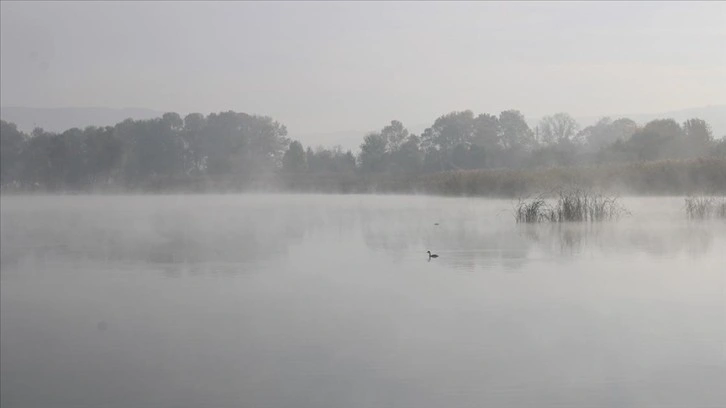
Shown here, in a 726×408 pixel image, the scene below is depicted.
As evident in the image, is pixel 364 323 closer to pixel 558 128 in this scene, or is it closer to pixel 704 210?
pixel 704 210

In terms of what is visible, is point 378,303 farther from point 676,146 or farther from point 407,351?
point 676,146

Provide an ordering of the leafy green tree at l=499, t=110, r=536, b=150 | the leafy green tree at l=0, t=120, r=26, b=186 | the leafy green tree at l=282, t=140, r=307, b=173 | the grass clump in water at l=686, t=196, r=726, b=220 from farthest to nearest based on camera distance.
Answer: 1. the leafy green tree at l=499, t=110, r=536, b=150
2. the leafy green tree at l=282, t=140, r=307, b=173
3. the grass clump in water at l=686, t=196, r=726, b=220
4. the leafy green tree at l=0, t=120, r=26, b=186

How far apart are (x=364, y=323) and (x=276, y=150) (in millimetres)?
19319

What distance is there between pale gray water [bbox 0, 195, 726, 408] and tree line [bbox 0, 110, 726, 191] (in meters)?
1.09

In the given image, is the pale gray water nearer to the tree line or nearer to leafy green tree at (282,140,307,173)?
the tree line

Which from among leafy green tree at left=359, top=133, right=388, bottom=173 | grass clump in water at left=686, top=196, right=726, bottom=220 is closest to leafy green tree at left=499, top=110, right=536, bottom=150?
leafy green tree at left=359, top=133, right=388, bottom=173

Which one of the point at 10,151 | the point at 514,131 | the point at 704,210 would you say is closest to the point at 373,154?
the point at 514,131

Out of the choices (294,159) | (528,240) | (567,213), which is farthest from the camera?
(294,159)

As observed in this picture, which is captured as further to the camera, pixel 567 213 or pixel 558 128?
pixel 558 128

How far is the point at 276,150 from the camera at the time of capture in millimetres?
24156

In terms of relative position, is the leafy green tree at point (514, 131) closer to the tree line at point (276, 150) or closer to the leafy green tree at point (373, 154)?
the tree line at point (276, 150)

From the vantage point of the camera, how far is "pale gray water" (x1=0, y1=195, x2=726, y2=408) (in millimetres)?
3738

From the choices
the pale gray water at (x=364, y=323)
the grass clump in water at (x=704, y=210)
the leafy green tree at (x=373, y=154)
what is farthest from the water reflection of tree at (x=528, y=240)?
the leafy green tree at (x=373, y=154)

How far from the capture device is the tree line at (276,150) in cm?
1038
